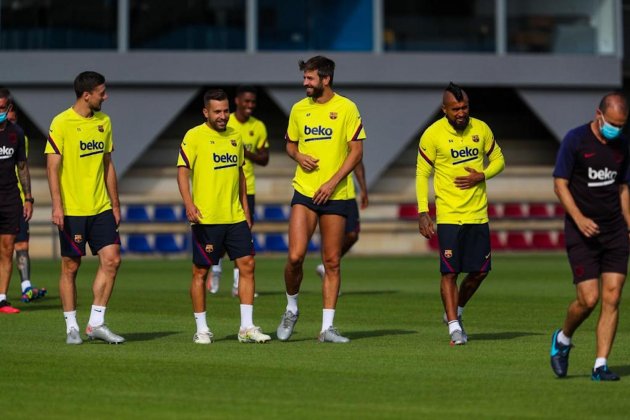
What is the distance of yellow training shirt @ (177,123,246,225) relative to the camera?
1291 cm

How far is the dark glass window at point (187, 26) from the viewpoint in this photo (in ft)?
114

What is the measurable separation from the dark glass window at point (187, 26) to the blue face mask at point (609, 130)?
25351 mm

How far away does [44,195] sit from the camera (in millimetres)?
35969

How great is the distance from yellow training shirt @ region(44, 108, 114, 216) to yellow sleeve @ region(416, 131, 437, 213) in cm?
286

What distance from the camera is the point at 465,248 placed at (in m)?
13.2

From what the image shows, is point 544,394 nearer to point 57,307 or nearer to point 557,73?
point 57,307

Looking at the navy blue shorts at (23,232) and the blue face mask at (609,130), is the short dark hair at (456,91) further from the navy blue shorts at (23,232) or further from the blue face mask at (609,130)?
the navy blue shorts at (23,232)

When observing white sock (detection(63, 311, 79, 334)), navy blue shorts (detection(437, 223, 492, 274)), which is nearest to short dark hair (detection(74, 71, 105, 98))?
white sock (detection(63, 311, 79, 334))

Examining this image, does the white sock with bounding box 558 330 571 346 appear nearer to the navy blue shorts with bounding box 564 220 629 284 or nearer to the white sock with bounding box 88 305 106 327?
the navy blue shorts with bounding box 564 220 629 284

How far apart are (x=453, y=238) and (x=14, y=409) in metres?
5.25

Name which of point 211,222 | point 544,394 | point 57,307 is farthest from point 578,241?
point 57,307

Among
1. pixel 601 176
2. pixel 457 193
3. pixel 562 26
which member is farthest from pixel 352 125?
pixel 562 26

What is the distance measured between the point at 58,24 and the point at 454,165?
23257 mm

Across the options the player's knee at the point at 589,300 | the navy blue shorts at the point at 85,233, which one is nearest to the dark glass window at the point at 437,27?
the navy blue shorts at the point at 85,233
